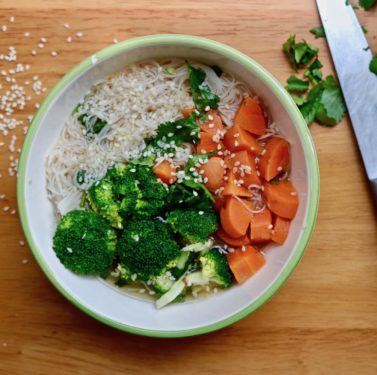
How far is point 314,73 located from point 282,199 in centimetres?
51

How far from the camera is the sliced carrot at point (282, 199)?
74.5 inches

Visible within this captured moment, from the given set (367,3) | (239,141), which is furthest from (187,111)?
(367,3)

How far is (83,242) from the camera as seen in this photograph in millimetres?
1877

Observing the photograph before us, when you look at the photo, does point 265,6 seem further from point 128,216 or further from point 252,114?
point 128,216

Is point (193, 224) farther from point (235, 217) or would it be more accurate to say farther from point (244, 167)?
point (244, 167)

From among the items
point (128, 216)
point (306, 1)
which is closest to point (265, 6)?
point (306, 1)

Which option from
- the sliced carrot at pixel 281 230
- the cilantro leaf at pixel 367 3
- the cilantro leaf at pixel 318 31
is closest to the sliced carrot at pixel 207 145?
the sliced carrot at pixel 281 230

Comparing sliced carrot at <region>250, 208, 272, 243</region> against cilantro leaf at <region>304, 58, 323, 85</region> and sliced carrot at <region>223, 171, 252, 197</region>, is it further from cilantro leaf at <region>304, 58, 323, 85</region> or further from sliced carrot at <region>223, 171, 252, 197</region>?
cilantro leaf at <region>304, 58, 323, 85</region>

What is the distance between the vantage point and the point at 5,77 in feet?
6.76

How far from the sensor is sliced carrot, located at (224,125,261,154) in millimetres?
1914

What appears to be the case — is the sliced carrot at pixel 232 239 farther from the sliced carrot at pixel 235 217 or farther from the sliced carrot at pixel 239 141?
the sliced carrot at pixel 239 141

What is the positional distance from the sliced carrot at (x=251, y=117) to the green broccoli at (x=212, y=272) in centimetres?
47

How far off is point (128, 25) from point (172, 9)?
0.59ft

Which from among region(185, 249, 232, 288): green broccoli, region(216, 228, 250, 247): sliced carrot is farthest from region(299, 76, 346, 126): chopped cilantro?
region(185, 249, 232, 288): green broccoli
